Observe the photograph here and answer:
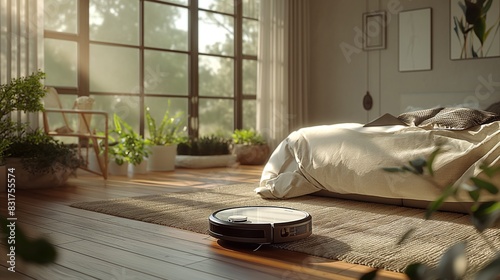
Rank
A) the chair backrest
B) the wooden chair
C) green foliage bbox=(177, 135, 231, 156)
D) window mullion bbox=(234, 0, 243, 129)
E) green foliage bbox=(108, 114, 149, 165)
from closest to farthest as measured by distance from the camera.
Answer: the wooden chair < the chair backrest < green foliage bbox=(108, 114, 149, 165) < green foliage bbox=(177, 135, 231, 156) < window mullion bbox=(234, 0, 243, 129)

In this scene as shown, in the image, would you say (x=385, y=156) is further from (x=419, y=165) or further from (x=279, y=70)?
(x=279, y=70)

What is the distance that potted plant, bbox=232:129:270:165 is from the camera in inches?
224

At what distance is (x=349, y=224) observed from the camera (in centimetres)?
232

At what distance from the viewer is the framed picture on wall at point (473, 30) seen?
5.16 metres

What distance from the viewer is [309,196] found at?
3166mm

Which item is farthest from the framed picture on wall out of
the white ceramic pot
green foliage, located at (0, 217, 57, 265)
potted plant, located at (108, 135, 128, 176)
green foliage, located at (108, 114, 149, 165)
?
green foliage, located at (0, 217, 57, 265)

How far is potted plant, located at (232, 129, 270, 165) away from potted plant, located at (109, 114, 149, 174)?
49.0 inches

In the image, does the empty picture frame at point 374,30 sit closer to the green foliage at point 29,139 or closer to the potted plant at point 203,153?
the potted plant at point 203,153

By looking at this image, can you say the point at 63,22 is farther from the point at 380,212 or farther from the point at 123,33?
the point at 380,212

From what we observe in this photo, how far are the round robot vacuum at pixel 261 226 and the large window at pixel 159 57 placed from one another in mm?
3053

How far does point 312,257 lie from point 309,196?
1.36m

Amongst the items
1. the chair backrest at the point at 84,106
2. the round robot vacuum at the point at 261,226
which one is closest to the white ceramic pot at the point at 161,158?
the chair backrest at the point at 84,106

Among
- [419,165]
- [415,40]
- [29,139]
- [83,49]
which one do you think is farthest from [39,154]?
[415,40]

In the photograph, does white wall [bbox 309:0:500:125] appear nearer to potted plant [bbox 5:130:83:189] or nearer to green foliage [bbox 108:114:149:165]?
green foliage [bbox 108:114:149:165]
